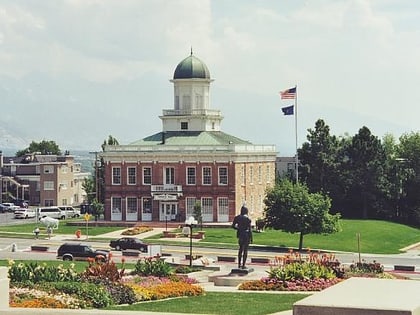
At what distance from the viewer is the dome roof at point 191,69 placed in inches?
3787

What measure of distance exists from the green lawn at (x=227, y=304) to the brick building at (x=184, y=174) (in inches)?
2203

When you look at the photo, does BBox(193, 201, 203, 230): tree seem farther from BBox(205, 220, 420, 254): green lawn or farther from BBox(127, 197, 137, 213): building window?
BBox(127, 197, 137, 213): building window

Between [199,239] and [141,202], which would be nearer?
[199,239]

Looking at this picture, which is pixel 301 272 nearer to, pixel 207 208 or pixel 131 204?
pixel 207 208

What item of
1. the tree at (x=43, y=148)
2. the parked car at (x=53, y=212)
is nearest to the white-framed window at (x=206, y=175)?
the parked car at (x=53, y=212)

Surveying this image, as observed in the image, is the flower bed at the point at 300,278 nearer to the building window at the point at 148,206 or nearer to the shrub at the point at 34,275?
the shrub at the point at 34,275

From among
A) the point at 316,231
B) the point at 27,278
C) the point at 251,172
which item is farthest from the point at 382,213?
the point at 27,278

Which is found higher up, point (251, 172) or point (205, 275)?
point (251, 172)

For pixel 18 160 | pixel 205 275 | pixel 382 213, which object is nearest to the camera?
pixel 205 275

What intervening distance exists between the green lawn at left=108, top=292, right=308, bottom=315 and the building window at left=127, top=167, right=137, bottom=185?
59221 millimetres

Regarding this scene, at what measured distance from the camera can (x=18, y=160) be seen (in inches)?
5586

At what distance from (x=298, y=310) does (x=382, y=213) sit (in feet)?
296

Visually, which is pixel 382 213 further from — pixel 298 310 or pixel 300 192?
pixel 298 310

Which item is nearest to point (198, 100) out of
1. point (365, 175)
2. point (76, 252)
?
point (365, 175)
